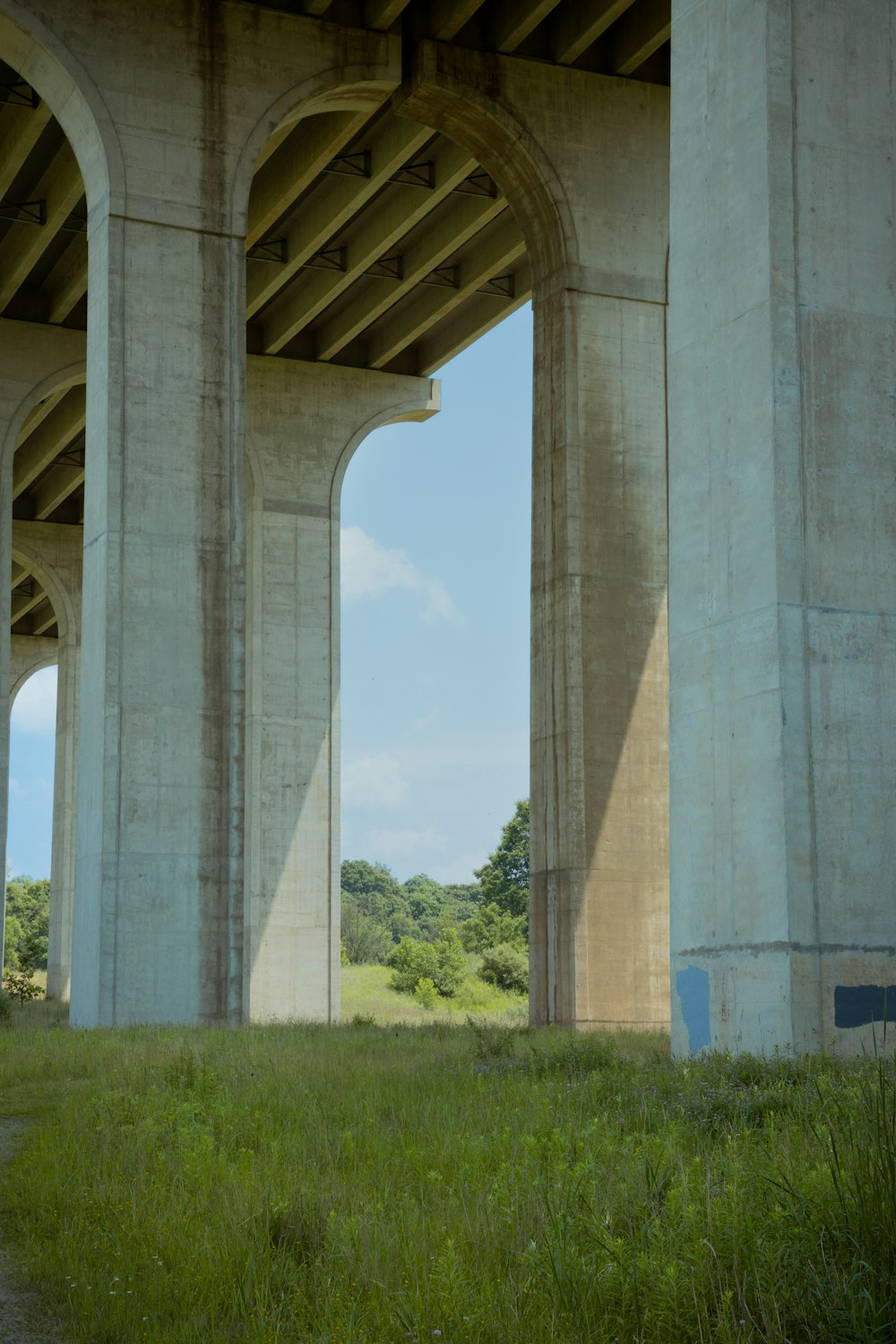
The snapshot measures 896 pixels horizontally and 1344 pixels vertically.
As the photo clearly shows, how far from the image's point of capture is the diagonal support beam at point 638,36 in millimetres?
24688

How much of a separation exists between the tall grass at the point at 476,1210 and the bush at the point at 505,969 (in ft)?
155

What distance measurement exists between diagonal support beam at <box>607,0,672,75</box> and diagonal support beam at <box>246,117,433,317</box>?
3.38 meters

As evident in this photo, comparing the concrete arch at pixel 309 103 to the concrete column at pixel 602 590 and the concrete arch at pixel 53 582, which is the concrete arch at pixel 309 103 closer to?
the concrete column at pixel 602 590

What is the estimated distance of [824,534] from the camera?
1223 centimetres

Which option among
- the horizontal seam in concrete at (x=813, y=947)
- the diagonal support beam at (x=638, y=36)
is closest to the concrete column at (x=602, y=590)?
the diagonal support beam at (x=638, y=36)

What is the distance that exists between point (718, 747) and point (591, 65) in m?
16.4

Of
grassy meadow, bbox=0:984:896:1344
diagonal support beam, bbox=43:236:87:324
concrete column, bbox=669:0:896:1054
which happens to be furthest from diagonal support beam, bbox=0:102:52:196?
grassy meadow, bbox=0:984:896:1344

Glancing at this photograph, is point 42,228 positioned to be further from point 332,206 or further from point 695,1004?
point 695,1004

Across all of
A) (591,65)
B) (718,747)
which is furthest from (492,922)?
(718,747)

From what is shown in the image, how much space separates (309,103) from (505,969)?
39.2 metres

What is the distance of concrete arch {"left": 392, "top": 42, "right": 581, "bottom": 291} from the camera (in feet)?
80.5

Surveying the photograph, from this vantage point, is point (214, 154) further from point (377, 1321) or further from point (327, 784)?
Result: point (377, 1321)

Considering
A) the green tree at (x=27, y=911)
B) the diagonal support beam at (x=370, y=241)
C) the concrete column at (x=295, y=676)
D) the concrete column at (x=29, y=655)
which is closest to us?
the diagonal support beam at (x=370, y=241)

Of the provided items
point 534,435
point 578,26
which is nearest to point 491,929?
point 534,435
